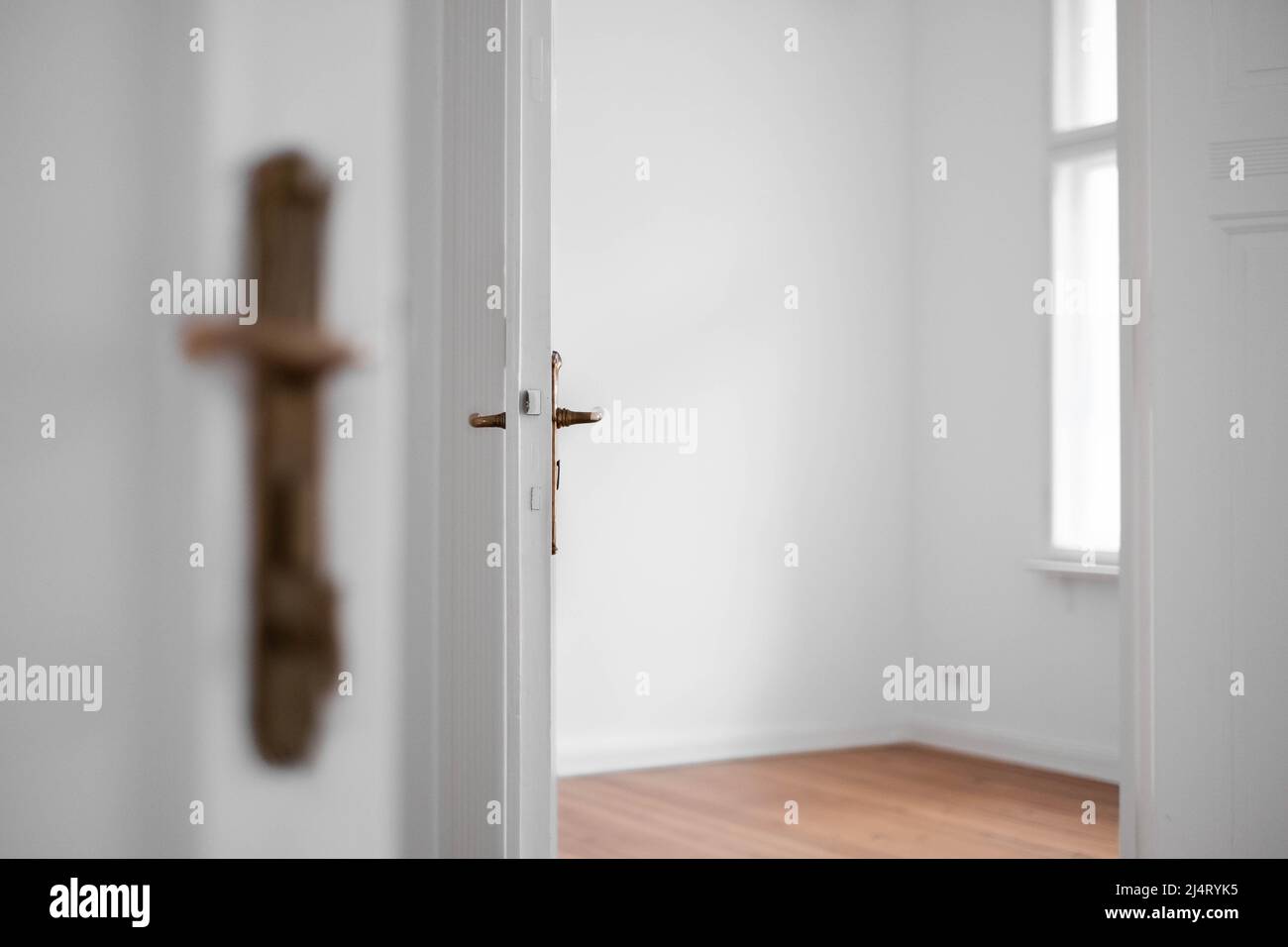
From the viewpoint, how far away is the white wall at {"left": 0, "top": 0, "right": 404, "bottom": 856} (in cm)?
199

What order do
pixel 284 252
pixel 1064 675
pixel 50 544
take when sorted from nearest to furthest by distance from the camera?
pixel 50 544 < pixel 284 252 < pixel 1064 675

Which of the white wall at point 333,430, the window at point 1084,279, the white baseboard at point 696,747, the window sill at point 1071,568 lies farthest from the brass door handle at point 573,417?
the window at point 1084,279

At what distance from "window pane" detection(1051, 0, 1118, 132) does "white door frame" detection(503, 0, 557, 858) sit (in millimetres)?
3012

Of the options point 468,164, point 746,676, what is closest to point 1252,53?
point 468,164

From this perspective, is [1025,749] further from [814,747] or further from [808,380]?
[808,380]

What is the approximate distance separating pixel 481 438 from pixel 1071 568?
290 cm

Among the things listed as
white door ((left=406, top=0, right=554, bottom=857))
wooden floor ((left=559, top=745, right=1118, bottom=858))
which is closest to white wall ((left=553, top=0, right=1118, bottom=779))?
wooden floor ((left=559, top=745, right=1118, bottom=858))

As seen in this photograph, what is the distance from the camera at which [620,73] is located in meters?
4.61

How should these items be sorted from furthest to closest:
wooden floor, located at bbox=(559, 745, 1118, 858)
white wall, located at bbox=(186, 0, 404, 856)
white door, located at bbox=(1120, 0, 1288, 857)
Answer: wooden floor, located at bbox=(559, 745, 1118, 858) < white door, located at bbox=(1120, 0, 1288, 857) < white wall, located at bbox=(186, 0, 404, 856)

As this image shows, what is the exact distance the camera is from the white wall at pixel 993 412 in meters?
4.55

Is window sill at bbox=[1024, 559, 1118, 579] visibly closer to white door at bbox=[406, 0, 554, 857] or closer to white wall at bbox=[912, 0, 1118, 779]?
white wall at bbox=[912, 0, 1118, 779]

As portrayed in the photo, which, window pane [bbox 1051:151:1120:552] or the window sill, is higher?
window pane [bbox 1051:151:1120:552]

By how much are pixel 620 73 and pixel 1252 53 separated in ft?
8.57

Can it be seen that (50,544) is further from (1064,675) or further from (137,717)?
(1064,675)
